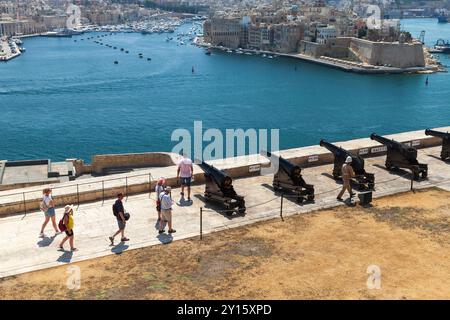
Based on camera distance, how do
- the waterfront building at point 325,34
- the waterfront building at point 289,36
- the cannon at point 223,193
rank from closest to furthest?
the cannon at point 223,193, the waterfront building at point 325,34, the waterfront building at point 289,36

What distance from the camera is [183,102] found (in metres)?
61.7

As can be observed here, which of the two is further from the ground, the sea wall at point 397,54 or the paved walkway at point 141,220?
the paved walkway at point 141,220

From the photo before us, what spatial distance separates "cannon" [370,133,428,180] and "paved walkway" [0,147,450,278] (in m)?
0.26

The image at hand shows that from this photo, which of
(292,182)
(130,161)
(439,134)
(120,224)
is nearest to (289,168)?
(292,182)

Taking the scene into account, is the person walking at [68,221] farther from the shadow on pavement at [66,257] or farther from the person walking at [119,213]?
the person walking at [119,213]

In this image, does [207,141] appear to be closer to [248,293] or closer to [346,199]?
[346,199]

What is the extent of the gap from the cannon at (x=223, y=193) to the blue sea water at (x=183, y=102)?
2941 centimetres

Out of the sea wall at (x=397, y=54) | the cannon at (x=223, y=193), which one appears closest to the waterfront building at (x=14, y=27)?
the sea wall at (x=397, y=54)

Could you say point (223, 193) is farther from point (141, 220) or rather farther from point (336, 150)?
point (336, 150)

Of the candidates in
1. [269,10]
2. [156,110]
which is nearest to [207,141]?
[156,110]

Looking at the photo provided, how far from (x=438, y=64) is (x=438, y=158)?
88348 millimetres

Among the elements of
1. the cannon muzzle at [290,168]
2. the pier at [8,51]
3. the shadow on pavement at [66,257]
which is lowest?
the pier at [8,51]

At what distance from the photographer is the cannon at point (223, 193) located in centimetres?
1059

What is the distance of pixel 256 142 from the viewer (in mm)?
44000
